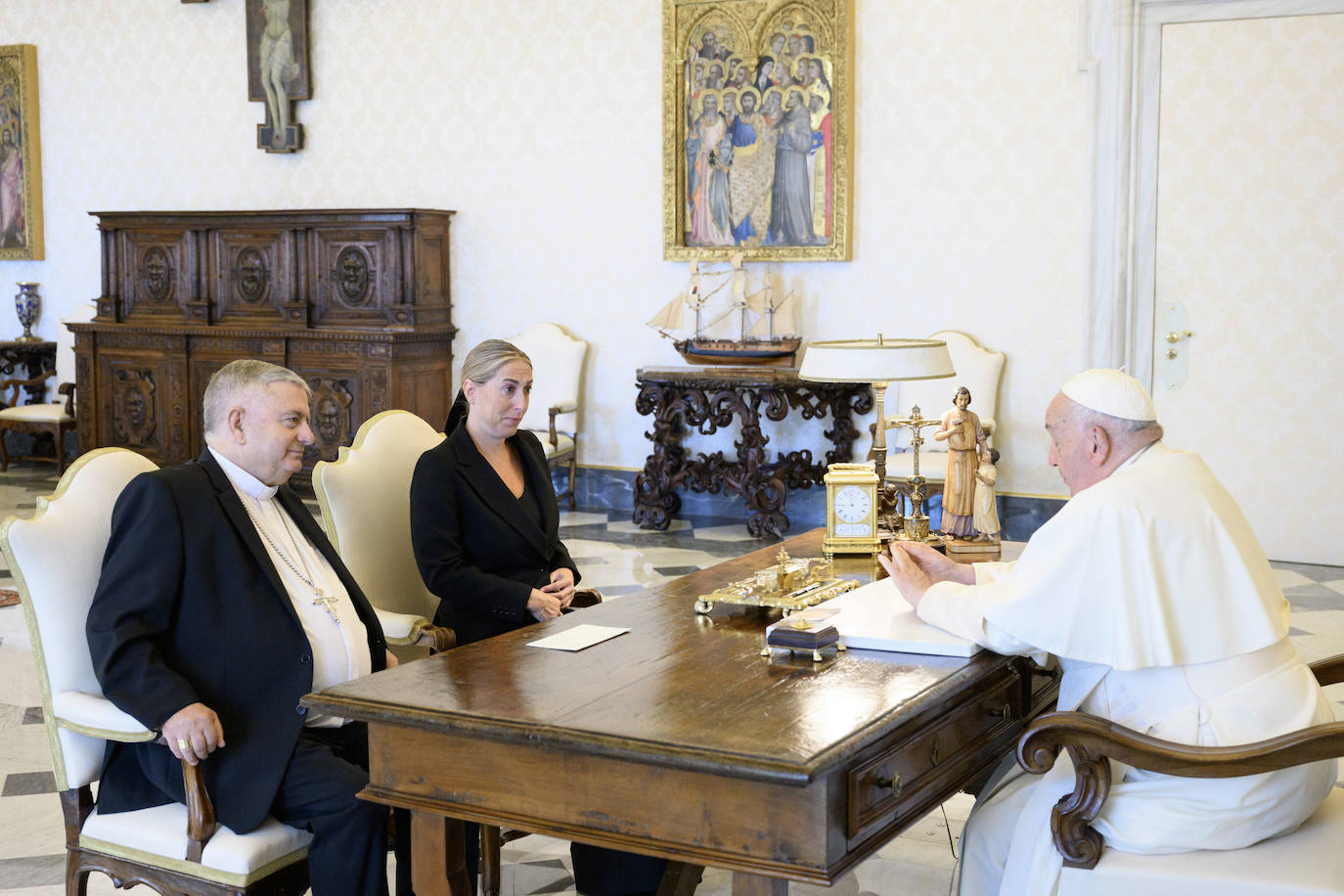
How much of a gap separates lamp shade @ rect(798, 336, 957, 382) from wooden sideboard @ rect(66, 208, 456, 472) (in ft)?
19.9

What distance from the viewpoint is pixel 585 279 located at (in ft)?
32.0

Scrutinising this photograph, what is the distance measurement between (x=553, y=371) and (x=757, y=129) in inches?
87.1

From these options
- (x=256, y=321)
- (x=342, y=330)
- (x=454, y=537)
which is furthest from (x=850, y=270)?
(x=454, y=537)

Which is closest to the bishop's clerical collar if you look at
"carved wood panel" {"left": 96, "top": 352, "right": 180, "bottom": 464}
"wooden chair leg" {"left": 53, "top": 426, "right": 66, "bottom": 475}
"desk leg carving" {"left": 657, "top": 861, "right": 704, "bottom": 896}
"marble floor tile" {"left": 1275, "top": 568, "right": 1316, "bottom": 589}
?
"desk leg carving" {"left": 657, "top": 861, "right": 704, "bottom": 896}

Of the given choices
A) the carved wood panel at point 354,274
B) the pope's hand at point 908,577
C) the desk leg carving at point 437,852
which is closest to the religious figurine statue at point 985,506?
the pope's hand at point 908,577

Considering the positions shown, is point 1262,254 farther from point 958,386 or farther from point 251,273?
point 251,273

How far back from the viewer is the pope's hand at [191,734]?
9.16 feet

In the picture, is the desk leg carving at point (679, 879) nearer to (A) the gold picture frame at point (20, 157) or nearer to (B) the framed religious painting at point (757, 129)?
(B) the framed religious painting at point (757, 129)

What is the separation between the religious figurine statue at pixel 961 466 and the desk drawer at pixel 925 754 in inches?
35.5

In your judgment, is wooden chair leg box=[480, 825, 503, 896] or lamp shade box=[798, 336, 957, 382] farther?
lamp shade box=[798, 336, 957, 382]

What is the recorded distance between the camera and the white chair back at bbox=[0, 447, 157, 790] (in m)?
2.88

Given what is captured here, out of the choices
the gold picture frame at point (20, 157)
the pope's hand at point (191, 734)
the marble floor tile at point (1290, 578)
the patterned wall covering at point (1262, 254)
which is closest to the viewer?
the pope's hand at point (191, 734)

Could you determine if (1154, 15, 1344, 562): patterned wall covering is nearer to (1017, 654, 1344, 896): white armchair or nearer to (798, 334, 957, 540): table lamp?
(798, 334, 957, 540): table lamp

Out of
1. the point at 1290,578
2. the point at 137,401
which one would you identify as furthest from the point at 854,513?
the point at 137,401
